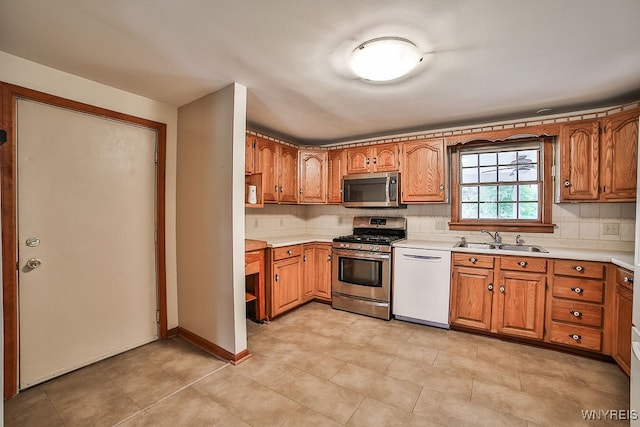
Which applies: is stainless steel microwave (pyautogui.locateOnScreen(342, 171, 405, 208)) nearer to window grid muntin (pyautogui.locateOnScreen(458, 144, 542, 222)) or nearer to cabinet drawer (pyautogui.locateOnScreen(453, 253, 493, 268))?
window grid muntin (pyautogui.locateOnScreen(458, 144, 542, 222))

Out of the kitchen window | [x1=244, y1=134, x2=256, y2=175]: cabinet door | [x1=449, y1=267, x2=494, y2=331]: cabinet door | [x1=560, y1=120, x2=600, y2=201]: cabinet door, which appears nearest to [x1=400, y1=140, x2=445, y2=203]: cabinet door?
the kitchen window

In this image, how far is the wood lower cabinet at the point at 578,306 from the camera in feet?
7.95

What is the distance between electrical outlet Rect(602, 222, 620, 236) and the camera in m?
2.78

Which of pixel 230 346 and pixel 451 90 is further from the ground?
pixel 451 90

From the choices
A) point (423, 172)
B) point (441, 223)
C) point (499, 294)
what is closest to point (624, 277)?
point (499, 294)

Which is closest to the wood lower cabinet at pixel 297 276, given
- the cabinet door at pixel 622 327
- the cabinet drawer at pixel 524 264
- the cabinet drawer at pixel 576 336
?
the cabinet drawer at pixel 524 264

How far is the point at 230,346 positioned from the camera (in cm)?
243

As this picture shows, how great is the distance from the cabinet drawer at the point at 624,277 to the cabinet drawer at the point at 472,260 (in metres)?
0.89

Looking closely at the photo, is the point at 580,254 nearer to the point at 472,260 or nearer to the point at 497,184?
the point at 472,260

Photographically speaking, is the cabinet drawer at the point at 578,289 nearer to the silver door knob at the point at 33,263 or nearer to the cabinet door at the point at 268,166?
the cabinet door at the point at 268,166

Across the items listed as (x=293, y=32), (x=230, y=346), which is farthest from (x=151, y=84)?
(x=230, y=346)

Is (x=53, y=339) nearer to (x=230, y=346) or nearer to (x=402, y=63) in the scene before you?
(x=230, y=346)

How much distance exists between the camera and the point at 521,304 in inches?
108

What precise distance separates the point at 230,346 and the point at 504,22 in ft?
9.85
